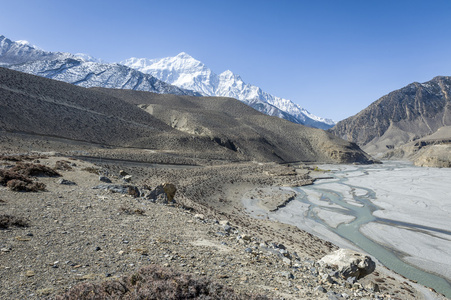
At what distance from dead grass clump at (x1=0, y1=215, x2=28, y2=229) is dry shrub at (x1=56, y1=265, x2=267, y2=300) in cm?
448

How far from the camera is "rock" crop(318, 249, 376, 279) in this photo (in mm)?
10039

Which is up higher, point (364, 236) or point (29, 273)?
point (29, 273)

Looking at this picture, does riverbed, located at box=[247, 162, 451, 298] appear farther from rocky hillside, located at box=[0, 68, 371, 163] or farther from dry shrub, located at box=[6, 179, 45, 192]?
rocky hillside, located at box=[0, 68, 371, 163]

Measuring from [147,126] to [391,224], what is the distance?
64652 mm

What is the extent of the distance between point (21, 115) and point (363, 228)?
59373 mm

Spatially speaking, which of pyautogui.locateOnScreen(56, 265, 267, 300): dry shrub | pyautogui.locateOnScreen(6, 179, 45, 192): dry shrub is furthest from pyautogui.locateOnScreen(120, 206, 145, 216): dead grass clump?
pyautogui.locateOnScreen(56, 265, 267, 300): dry shrub

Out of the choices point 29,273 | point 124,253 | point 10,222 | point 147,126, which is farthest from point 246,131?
point 29,273

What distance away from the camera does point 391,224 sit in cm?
2402

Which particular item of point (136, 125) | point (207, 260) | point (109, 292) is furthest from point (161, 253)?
point (136, 125)

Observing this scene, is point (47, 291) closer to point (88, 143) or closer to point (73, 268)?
point (73, 268)

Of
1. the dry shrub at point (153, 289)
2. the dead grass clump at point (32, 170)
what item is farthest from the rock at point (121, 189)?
the dry shrub at point (153, 289)

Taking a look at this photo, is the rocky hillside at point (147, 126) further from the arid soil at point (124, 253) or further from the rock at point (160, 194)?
the arid soil at point (124, 253)

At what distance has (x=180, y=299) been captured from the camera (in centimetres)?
430

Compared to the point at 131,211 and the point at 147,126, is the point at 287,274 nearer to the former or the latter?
the point at 131,211
